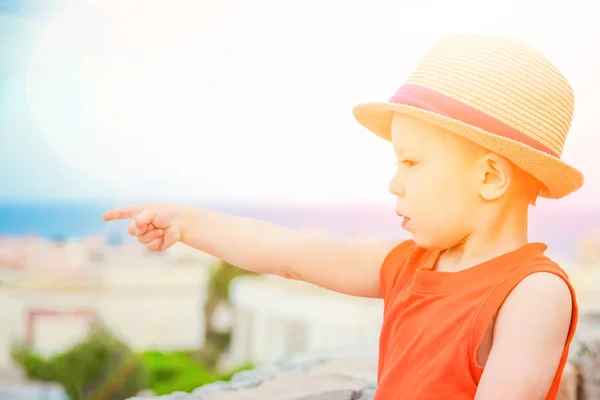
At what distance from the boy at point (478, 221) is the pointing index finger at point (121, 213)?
35cm

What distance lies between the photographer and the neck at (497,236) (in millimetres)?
909

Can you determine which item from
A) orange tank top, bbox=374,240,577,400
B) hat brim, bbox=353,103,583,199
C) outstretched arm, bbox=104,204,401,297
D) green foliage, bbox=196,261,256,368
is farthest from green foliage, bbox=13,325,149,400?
hat brim, bbox=353,103,583,199

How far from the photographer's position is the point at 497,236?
3.00 ft

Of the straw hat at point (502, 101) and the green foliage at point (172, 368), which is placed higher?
the straw hat at point (502, 101)

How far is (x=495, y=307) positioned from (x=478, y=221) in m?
0.11

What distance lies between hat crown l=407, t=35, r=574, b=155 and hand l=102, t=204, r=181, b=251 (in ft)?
1.30

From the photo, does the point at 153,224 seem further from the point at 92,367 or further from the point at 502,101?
the point at 92,367

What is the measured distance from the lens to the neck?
35.8 inches

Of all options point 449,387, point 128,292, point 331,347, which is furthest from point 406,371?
point 128,292

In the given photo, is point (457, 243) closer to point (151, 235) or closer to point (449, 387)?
point (449, 387)

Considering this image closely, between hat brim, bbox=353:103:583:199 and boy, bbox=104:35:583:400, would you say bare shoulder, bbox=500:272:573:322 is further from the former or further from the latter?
hat brim, bbox=353:103:583:199

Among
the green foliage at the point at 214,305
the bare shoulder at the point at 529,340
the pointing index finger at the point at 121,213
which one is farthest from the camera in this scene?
the green foliage at the point at 214,305

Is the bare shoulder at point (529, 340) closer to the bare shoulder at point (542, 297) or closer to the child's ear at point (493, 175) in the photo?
the bare shoulder at point (542, 297)

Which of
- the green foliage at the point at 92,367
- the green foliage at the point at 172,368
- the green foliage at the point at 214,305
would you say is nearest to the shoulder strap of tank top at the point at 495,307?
the green foliage at the point at 92,367
